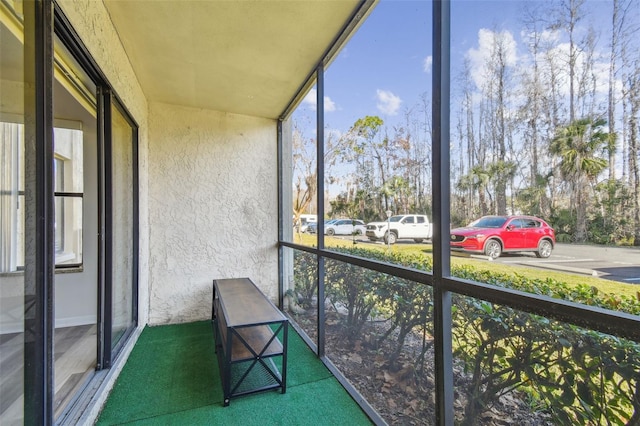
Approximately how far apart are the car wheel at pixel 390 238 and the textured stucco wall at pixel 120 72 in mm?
2048

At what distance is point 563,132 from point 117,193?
Answer: 299 centimetres

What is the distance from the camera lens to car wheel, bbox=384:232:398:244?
71.2 inches

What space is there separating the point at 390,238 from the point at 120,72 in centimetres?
252

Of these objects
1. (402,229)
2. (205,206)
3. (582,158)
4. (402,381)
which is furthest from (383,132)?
(205,206)

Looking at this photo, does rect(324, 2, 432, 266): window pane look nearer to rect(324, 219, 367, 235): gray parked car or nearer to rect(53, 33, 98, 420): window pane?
rect(324, 219, 367, 235): gray parked car

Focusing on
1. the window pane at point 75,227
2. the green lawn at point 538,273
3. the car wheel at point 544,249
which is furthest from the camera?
the window pane at point 75,227

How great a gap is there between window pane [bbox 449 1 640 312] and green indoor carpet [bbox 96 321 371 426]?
4.66 feet

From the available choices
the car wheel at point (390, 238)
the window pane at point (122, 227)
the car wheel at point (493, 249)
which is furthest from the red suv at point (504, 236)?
the window pane at point (122, 227)

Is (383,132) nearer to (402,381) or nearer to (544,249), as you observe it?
(544,249)

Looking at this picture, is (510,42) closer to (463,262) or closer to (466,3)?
(466,3)

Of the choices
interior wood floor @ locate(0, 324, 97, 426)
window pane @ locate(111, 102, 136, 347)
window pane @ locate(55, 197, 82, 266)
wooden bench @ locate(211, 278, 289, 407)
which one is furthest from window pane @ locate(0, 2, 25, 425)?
window pane @ locate(55, 197, 82, 266)

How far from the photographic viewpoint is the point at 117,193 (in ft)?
8.36

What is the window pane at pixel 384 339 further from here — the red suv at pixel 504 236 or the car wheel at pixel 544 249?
the car wheel at pixel 544 249

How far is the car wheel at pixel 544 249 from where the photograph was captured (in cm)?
97
